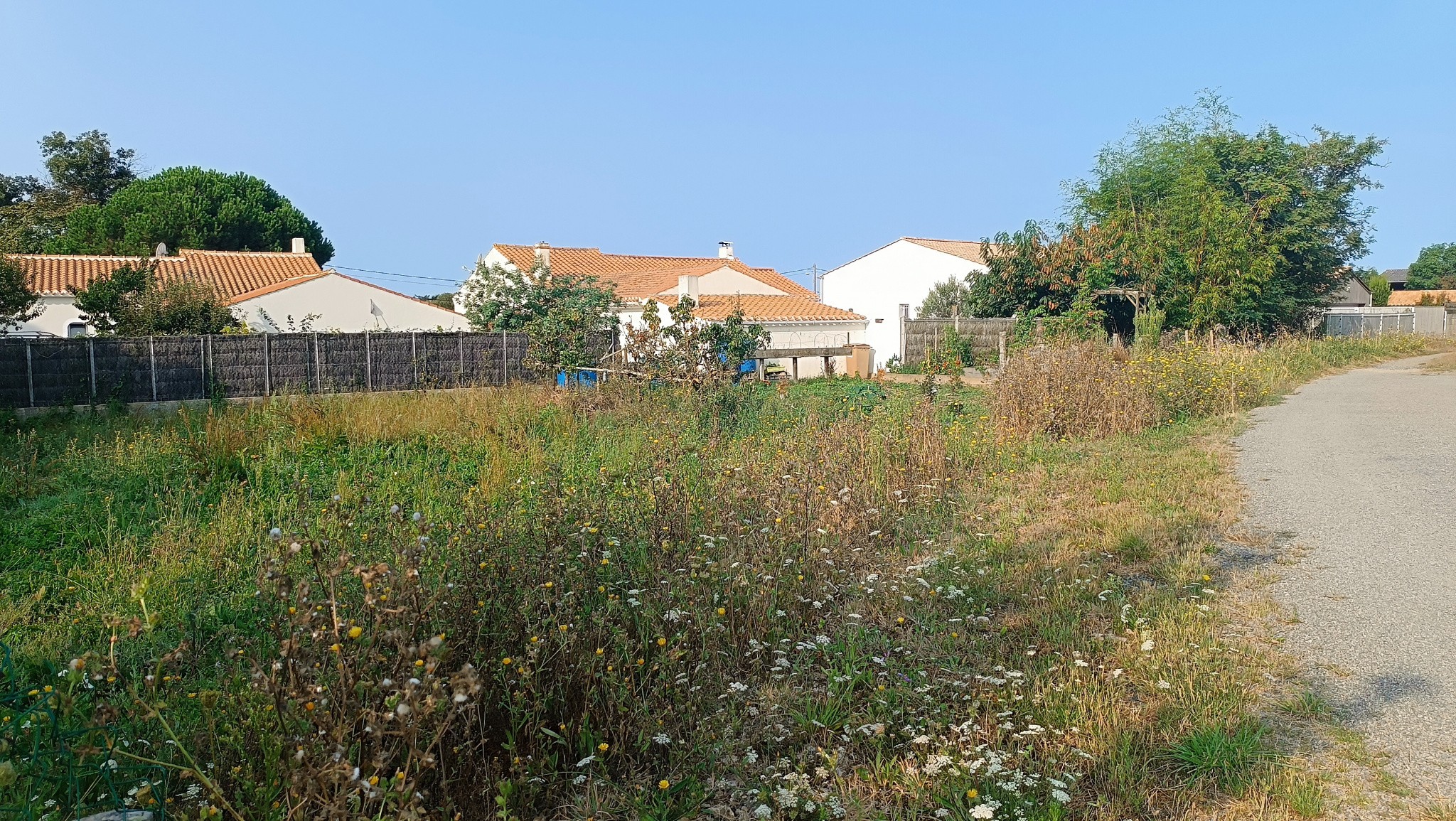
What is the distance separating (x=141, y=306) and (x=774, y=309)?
19.1 metres

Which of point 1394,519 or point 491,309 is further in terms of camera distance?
point 491,309

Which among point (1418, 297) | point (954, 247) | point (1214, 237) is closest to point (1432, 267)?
point (1418, 297)

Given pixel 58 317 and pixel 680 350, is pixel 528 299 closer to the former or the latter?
pixel 680 350

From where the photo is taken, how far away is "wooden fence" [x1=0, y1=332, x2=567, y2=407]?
16812mm

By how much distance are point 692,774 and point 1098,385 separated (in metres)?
8.88

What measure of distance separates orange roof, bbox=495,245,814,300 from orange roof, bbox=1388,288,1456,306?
42.9 m

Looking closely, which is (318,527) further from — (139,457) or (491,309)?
(491,309)

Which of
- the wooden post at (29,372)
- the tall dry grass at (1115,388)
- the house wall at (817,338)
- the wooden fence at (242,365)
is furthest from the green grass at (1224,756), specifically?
the house wall at (817,338)

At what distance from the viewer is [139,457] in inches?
336

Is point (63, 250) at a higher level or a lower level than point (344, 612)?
higher

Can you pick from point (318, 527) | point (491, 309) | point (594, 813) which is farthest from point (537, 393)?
point (491, 309)

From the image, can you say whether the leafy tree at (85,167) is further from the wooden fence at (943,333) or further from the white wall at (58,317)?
the wooden fence at (943,333)

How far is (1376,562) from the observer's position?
228 inches

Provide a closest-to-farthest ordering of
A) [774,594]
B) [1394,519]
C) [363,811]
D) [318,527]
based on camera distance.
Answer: [363,811]
[774,594]
[318,527]
[1394,519]
